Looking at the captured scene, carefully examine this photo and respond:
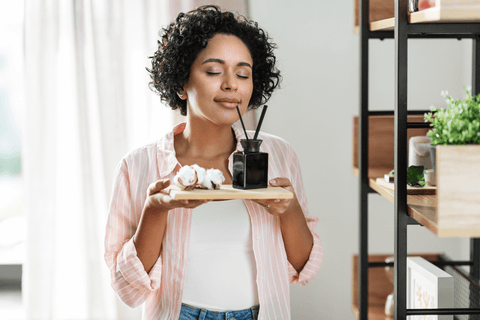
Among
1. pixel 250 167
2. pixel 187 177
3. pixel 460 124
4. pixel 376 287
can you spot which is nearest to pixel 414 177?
pixel 460 124

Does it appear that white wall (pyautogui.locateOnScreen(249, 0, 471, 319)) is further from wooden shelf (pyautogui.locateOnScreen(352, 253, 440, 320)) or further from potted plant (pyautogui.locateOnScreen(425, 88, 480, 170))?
potted plant (pyautogui.locateOnScreen(425, 88, 480, 170))

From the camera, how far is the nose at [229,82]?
39.9 inches

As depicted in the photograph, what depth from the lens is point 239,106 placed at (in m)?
1.05

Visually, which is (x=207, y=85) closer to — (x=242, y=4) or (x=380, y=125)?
(x=380, y=125)

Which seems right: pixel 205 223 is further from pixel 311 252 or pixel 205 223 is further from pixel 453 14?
pixel 453 14

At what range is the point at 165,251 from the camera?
3.60 ft

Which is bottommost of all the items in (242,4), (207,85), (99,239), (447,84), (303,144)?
(99,239)

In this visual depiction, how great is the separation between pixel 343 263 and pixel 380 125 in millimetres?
830

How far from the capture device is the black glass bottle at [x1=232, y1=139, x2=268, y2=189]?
2.96ft

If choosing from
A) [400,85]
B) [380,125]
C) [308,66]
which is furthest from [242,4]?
[400,85]

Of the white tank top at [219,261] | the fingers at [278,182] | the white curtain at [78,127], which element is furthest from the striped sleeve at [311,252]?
the white curtain at [78,127]

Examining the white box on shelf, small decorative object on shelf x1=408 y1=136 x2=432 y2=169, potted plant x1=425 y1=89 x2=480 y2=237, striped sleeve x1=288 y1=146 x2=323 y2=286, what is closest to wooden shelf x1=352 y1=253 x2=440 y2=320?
the white box on shelf

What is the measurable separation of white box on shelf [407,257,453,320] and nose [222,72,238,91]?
0.79 m

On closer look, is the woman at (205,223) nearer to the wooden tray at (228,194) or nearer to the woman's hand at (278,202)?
the woman's hand at (278,202)
